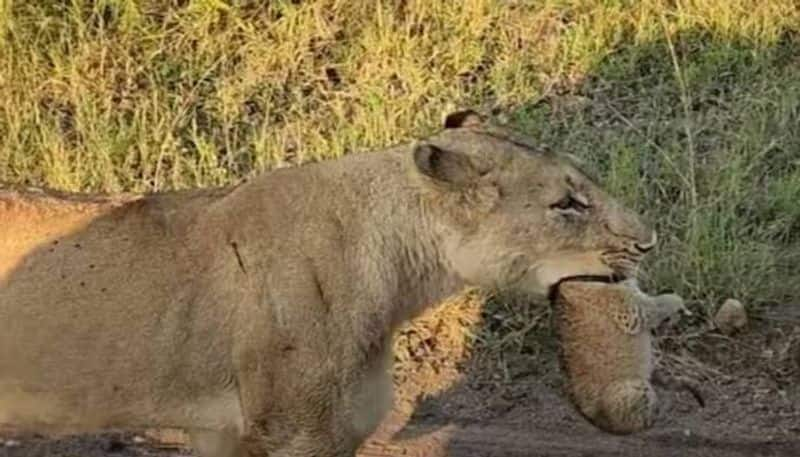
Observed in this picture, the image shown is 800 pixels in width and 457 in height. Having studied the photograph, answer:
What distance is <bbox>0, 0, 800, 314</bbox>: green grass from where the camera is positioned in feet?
25.0

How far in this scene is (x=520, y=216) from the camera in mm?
4852

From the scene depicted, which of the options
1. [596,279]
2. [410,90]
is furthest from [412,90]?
[596,279]

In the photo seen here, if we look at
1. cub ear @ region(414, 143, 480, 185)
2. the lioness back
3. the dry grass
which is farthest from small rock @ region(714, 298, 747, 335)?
the lioness back

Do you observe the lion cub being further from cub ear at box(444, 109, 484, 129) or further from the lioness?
cub ear at box(444, 109, 484, 129)

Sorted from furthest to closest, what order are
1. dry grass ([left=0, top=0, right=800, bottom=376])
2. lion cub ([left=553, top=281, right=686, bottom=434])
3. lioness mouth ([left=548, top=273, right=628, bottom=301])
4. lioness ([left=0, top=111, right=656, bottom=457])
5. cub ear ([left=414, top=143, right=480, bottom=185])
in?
1. dry grass ([left=0, top=0, right=800, bottom=376])
2. lion cub ([left=553, top=281, right=686, bottom=434])
3. lioness mouth ([left=548, top=273, right=628, bottom=301])
4. cub ear ([left=414, top=143, right=480, bottom=185])
5. lioness ([left=0, top=111, right=656, bottom=457])

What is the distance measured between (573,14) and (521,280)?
14.7ft

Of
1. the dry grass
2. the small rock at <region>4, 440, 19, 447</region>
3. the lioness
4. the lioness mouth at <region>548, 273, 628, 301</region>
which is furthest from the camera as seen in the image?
the dry grass

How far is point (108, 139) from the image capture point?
7.96 meters

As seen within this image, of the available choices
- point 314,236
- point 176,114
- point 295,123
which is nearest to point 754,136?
point 295,123

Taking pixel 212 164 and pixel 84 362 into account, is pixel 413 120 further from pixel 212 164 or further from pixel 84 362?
pixel 84 362

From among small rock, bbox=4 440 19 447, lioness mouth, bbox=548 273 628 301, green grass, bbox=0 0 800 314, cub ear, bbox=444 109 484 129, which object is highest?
cub ear, bbox=444 109 484 129

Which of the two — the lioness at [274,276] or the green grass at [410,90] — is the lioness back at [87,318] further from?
the green grass at [410,90]

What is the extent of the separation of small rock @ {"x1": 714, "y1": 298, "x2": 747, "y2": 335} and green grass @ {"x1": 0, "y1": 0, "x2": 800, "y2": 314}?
41 cm

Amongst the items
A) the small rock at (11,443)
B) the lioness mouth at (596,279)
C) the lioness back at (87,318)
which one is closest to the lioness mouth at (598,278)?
the lioness mouth at (596,279)
